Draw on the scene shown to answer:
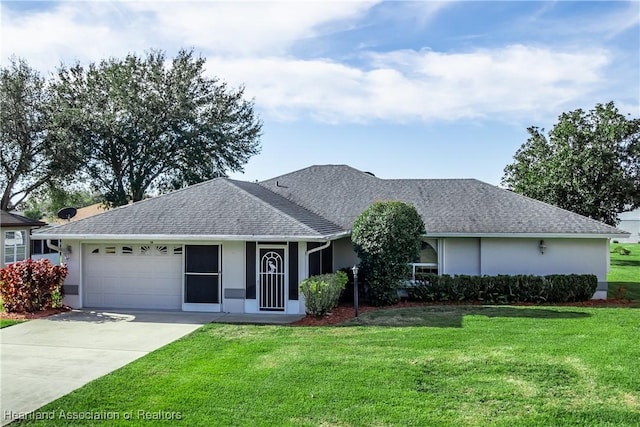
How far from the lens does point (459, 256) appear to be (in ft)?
54.9

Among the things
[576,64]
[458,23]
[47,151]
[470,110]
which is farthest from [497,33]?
[47,151]

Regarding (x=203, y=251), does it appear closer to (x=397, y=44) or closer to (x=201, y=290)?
(x=201, y=290)

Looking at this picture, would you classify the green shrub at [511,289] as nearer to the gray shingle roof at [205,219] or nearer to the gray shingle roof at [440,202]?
the gray shingle roof at [440,202]

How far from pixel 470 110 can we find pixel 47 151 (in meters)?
25.3

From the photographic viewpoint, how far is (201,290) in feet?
46.2

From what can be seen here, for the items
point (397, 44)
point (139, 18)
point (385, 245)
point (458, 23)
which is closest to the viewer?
point (139, 18)

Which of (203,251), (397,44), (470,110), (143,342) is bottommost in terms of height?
(143,342)

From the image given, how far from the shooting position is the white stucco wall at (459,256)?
54.7 feet

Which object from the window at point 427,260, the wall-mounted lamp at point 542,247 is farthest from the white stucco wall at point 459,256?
the wall-mounted lamp at point 542,247

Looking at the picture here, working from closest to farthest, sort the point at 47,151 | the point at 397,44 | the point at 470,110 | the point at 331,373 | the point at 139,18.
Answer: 1. the point at 331,373
2. the point at 139,18
3. the point at 397,44
4. the point at 470,110
5. the point at 47,151

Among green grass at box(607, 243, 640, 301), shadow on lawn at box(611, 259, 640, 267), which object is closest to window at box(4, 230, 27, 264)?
green grass at box(607, 243, 640, 301)

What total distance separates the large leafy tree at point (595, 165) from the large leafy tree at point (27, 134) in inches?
1113

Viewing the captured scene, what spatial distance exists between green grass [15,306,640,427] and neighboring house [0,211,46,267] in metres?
18.1

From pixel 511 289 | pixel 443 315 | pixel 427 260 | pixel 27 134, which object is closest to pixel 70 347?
pixel 443 315
